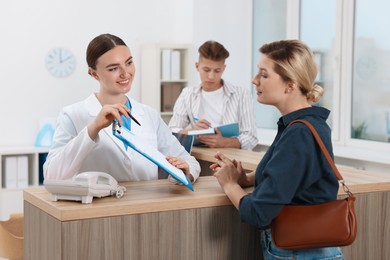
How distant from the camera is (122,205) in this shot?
215 centimetres

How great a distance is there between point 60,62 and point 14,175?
122 cm

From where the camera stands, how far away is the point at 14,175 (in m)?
6.04

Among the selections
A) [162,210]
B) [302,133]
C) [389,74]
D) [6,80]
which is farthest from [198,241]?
[6,80]

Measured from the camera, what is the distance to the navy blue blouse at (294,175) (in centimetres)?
206

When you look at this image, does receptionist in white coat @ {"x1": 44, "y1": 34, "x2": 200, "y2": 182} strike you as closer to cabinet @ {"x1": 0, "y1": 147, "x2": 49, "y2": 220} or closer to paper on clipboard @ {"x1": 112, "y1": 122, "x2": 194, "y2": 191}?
paper on clipboard @ {"x1": 112, "y1": 122, "x2": 194, "y2": 191}

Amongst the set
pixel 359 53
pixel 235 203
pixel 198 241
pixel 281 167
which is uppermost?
pixel 359 53

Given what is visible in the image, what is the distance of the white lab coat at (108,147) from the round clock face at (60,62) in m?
3.74

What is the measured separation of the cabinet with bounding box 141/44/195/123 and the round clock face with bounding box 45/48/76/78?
2.58 ft

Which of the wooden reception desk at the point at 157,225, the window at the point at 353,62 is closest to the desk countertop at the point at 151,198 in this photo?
the wooden reception desk at the point at 157,225

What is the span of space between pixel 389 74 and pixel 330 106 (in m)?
0.81

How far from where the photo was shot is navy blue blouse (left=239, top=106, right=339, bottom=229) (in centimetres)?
206

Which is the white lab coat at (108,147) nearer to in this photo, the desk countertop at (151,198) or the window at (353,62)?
the desk countertop at (151,198)

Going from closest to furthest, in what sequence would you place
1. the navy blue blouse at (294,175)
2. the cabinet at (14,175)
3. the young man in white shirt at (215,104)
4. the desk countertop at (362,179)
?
the navy blue blouse at (294,175), the desk countertop at (362,179), the young man in white shirt at (215,104), the cabinet at (14,175)

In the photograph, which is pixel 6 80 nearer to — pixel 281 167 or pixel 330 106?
pixel 330 106
